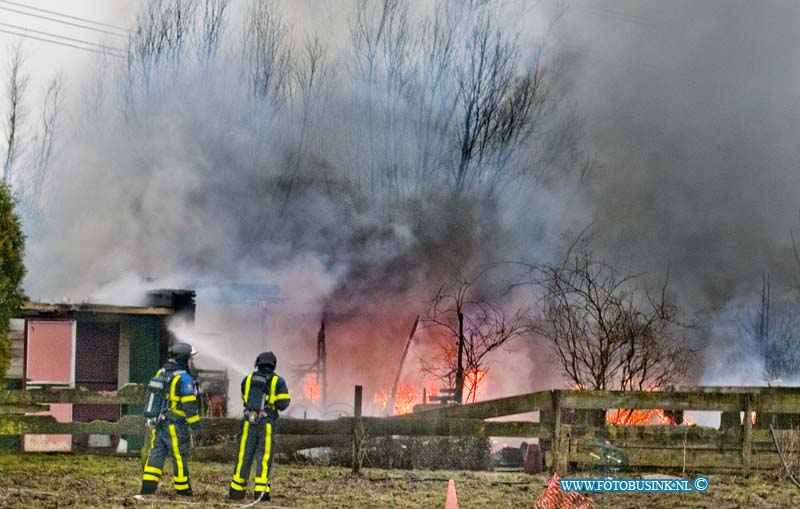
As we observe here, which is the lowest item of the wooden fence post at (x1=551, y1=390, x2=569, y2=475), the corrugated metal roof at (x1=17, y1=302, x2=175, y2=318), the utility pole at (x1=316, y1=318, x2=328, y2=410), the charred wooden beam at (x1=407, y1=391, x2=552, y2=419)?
the wooden fence post at (x1=551, y1=390, x2=569, y2=475)

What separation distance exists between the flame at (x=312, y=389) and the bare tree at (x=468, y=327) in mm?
2534

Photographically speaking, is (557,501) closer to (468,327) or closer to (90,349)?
(90,349)

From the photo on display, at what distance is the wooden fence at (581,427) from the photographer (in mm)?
12672

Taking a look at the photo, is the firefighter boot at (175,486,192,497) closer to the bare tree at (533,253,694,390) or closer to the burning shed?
the burning shed

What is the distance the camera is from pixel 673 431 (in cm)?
1278

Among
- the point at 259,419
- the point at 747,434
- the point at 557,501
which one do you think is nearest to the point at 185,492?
the point at 259,419

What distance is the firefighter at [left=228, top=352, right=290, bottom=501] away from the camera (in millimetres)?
10758

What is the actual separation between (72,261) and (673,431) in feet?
43.6

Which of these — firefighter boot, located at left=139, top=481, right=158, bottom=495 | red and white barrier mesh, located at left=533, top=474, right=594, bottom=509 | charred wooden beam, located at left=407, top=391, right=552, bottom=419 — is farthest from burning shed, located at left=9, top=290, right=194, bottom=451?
red and white barrier mesh, located at left=533, top=474, right=594, bottom=509

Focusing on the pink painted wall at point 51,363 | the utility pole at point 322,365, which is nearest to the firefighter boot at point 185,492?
the pink painted wall at point 51,363

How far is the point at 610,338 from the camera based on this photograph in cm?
1650

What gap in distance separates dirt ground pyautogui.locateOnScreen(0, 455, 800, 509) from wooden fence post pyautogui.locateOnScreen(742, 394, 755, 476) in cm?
23

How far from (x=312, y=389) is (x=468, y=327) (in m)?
4.17

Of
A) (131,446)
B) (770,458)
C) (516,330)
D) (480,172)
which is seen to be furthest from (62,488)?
(480,172)
